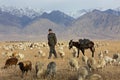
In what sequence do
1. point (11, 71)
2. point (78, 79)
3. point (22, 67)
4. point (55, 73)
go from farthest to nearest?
1. point (11, 71)
2. point (22, 67)
3. point (55, 73)
4. point (78, 79)

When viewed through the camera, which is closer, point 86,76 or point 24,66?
point 86,76

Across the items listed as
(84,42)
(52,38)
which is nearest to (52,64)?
(52,38)

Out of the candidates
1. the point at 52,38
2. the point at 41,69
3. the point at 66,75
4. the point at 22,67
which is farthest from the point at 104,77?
the point at 52,38

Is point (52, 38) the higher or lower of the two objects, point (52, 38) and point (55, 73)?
the higher

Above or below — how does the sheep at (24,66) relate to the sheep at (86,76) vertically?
above

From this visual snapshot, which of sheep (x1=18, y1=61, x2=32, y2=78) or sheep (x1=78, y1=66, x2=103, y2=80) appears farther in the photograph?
sheep (x1=18, y1=61, x2=32, y2=78)

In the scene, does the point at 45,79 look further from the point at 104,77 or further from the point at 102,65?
the point at 102,65

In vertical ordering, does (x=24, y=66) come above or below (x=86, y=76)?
above

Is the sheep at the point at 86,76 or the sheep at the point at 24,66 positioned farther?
the sheep at the point at 24,66

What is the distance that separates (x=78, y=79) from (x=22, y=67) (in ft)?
10.6

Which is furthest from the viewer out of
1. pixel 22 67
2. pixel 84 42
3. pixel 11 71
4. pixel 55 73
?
pixel 84 42

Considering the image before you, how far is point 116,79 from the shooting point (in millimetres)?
15000

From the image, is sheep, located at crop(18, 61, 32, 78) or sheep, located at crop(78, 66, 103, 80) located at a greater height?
sheep, located at crop(18, 61, 32, 78)

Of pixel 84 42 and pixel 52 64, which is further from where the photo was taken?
pixel 84 42
